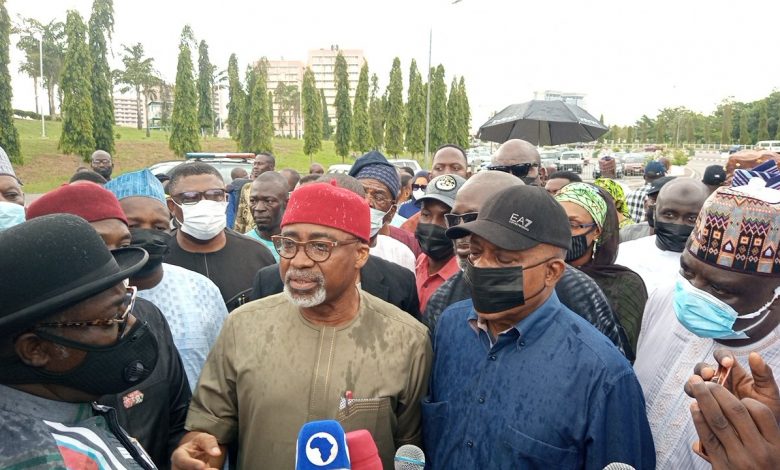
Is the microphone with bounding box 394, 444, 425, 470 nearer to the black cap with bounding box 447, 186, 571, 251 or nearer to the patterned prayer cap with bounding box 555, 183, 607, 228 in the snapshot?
the black cap with bounding box 447, 186, 571, 251

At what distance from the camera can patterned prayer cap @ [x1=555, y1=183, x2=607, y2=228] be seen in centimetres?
376

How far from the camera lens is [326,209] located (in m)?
2.69

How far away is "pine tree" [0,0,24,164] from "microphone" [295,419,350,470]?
33.8 metres

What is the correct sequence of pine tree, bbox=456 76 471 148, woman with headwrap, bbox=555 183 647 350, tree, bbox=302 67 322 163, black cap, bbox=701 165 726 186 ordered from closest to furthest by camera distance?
woman with headwrap, bbox=555 183 647 350 → black cap, bbox=701 165 726 186 → tree, bbox=302 67 322 163 → pine tree, bbox=456 76 471 148

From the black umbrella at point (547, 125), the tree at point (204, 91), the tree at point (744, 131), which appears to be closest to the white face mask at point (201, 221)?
the black umbrella at point (547, 125)

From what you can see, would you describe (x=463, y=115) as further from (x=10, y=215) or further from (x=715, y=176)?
(x=10, y=215)

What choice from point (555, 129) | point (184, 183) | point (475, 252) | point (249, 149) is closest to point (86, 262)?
point (475, 252)

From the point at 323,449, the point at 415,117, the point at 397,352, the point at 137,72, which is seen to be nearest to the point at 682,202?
the point at 397,352

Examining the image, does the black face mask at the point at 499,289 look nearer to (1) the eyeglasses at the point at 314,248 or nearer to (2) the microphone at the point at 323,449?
(1) the eyeglasses at the point at 314,248

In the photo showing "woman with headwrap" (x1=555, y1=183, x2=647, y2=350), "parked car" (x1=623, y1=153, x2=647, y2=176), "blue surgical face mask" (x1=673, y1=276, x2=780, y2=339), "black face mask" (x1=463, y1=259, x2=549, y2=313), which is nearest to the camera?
"blue surgical face mask" (x1=673, y1=276, x2=780, y2=339)

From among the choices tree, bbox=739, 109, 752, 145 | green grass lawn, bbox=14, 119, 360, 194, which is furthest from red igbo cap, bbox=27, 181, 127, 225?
tree, bbox=739, 109, 752, 145

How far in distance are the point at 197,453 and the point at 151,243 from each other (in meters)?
1.61

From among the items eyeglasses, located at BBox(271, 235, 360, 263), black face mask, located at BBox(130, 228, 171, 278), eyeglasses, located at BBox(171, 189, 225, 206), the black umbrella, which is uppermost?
the black umbrella

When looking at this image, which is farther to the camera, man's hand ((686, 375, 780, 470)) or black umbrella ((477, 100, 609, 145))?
black umbrella ((477, 100, 609, 145))
